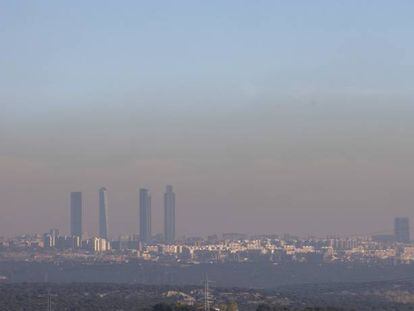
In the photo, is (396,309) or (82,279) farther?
(82,279)

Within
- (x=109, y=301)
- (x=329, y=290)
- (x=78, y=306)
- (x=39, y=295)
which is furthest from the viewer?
(x=329, y=290)

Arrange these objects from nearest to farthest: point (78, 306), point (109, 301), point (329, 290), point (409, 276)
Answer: point (78, 306), point (109, 301), point (329, 290), point (409, 276)

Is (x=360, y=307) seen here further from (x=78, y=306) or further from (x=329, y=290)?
(x=329, y=290)

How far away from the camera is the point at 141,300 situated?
108 metres

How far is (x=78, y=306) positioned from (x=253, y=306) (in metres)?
13.3

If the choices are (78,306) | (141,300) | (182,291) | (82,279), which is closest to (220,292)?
(182,291)

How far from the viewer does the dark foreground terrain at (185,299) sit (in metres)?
99.2

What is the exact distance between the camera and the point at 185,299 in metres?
109

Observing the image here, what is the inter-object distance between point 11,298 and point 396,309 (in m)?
31.2

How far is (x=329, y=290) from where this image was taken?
144125 mm

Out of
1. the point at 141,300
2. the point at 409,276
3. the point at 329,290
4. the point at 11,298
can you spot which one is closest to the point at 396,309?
the point at 141,300

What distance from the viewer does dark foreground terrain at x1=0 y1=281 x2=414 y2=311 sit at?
99.2 meters

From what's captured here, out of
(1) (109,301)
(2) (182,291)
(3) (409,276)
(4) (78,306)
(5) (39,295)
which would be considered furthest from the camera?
(3) (409,276)

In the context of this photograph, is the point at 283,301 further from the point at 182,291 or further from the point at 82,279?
the point at 82,279
